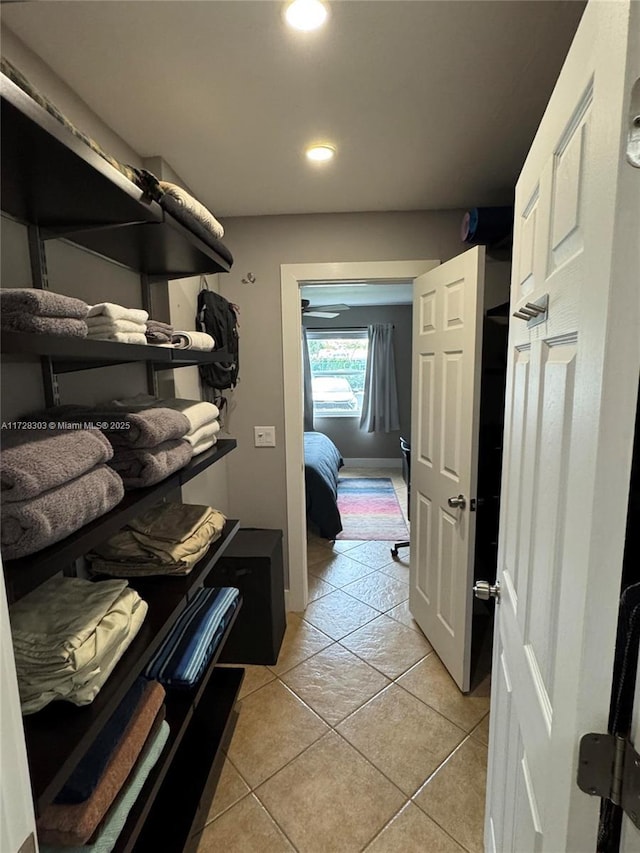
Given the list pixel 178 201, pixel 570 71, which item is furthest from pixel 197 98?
pixel 570 71

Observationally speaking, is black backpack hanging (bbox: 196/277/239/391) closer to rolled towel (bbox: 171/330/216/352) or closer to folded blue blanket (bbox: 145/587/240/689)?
rolled towel (bbox: 171/330/216/352)

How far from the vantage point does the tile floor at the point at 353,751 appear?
145 centimetres

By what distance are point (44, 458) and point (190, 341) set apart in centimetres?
76

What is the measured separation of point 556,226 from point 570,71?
0.24 metres

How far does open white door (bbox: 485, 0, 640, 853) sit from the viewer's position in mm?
493

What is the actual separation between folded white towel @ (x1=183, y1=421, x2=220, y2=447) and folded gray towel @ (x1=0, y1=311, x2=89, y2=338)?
607mm

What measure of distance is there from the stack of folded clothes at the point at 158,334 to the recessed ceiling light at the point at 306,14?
0.86 m

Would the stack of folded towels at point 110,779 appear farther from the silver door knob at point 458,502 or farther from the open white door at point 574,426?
the silver door knob at point 458,502

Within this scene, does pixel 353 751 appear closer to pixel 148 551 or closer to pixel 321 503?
pixel 148 551

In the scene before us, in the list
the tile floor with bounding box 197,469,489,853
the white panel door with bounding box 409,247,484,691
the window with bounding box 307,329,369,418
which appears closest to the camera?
the tile floor with bounding box 197,469,489,853

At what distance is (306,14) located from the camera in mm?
1047

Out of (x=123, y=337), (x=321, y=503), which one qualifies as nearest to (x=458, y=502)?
(x=123, y=337)

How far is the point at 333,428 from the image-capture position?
6.79 m

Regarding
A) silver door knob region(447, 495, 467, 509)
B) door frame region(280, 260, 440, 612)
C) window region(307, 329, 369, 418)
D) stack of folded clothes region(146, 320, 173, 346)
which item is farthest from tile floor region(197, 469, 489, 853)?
window region(307, 329, 369, 418)
